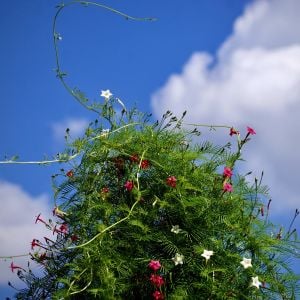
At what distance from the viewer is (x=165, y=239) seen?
4.07m

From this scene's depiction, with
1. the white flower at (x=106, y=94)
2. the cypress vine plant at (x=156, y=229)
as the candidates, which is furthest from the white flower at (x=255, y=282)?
the white flower at (x=106, y=94)

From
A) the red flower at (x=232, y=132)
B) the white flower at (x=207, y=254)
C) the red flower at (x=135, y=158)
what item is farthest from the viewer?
the red flower at (x=232, y=132)

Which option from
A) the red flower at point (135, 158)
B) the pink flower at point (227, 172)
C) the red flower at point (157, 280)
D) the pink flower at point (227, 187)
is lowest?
the red flower at point (157, 280)

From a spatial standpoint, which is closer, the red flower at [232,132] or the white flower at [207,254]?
the white flower at [207,254]

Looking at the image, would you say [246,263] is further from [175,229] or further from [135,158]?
[135,158]

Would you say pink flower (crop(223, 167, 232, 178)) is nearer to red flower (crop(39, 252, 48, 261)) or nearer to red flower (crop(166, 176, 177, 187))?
red flower (crop(166, 176, 177, 187))

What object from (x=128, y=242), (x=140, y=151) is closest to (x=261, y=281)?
(x=128, y=242)

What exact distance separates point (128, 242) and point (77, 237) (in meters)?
0.42

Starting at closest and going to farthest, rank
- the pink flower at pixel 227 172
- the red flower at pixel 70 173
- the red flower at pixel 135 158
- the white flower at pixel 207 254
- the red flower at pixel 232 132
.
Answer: the white flower at pixel 207 254 → the pink flower at pixel 227 172 → the red flower at pixel 135 158 → the red flower at pixel 70 173 → the red flower at pixel 232 132

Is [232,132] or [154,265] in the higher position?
[232,132]

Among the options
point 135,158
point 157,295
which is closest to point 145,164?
point 135,158

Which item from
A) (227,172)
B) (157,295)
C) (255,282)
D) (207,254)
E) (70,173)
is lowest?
(157,295)

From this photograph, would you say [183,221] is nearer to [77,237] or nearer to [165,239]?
[165,239]

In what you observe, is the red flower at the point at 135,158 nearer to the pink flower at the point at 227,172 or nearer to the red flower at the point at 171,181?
the red flower at the point at 171,181
